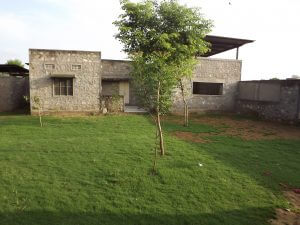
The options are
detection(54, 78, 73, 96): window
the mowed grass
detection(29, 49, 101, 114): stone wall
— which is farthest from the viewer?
detection(54, 78, 73, 96): window

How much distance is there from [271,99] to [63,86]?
→ 1357 cm

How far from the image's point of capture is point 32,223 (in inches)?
183

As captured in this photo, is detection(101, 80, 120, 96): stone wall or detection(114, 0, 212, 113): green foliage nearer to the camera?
detection(114, 0, 212, 113): green foliage

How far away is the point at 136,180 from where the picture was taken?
664 cm

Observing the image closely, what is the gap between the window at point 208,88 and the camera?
2044 centimetres

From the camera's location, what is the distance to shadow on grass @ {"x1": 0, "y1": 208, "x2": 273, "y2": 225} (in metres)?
4.74

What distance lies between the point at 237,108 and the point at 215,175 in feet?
46.1

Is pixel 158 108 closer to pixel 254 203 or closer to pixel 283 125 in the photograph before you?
pixel 254 203

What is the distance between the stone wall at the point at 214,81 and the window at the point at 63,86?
288 inches

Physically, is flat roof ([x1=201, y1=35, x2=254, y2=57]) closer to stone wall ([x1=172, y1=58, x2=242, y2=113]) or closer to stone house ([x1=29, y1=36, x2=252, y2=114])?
stone house ([x1=29, y1=36, x2=252, y2=114])

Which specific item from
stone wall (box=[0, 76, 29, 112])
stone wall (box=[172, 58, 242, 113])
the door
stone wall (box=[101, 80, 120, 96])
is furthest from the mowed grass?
the door

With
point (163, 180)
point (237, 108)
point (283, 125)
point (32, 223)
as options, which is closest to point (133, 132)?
point (163, 180)

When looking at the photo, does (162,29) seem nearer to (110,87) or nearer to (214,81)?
(214,81)

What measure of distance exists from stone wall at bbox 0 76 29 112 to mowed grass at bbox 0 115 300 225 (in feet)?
27.8
